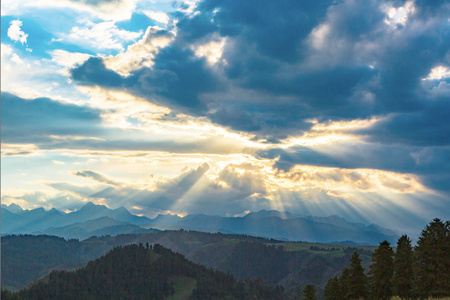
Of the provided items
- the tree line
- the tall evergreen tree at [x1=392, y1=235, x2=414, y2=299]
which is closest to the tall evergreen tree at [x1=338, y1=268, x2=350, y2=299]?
the tree line

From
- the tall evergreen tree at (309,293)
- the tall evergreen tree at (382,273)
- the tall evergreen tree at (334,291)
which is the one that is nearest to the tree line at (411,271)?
the tall evergreen tree at (382,273)

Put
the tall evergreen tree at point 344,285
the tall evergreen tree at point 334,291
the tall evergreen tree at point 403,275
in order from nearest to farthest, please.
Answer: the tall evergreen tree at point 403,275 → the tall evergreen tree at point 344,285 → the tall evergreen tree at point 334,291

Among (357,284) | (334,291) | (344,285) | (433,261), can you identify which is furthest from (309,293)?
(433,261)

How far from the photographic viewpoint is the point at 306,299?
4577 inches

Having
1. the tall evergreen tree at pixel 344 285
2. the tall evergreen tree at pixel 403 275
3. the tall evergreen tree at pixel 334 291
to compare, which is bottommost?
the tall evergreen tree at pixel 334 291

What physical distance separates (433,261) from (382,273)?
1774 cm

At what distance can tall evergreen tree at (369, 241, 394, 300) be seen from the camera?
99.4m

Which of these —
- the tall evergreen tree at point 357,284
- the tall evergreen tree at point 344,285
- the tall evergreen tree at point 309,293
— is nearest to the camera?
the tall evergreen tree at point 357,284

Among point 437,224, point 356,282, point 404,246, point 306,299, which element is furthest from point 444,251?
point 306,299

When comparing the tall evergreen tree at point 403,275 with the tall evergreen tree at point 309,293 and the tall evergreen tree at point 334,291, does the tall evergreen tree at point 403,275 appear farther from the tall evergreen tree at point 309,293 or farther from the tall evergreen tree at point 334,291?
the tall evergreen tree at point 309,293

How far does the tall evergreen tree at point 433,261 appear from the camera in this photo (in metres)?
82.6

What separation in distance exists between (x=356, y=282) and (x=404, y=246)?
15.9 meters

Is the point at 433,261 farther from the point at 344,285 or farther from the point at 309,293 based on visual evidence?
the point at 309,293

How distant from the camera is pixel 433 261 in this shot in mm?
85688
